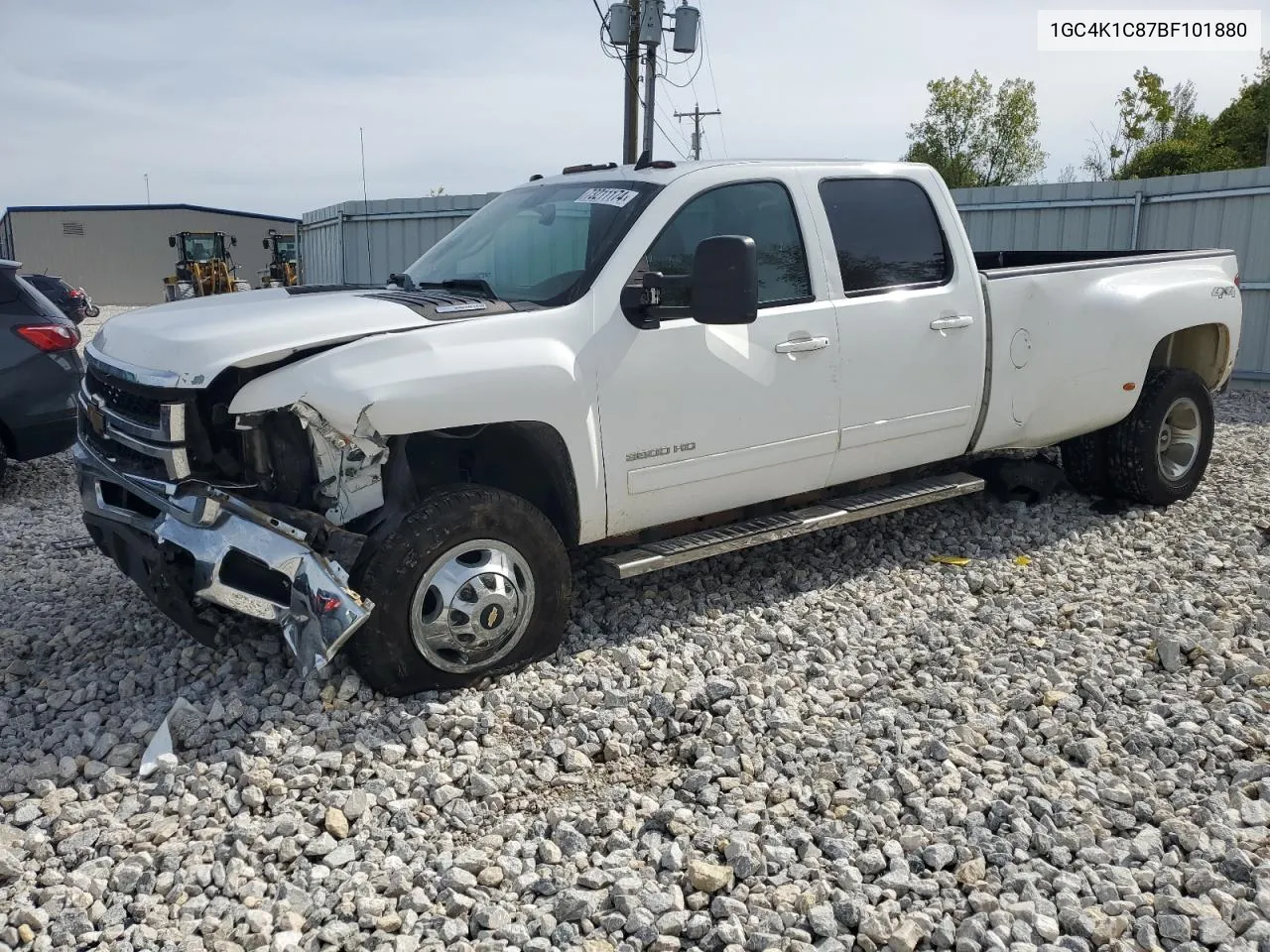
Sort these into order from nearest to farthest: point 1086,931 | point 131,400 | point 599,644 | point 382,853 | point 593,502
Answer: point 1086,931
point 382,853
point 131,400
point 593,502
point 599,644

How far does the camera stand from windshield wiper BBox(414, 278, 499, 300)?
468cm

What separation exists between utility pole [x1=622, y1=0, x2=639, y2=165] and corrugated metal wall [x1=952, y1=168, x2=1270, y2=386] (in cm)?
605

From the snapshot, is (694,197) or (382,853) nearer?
(382,853)

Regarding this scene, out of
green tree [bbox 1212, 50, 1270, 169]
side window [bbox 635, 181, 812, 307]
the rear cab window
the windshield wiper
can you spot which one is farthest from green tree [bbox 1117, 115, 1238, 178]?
the windshield wiper

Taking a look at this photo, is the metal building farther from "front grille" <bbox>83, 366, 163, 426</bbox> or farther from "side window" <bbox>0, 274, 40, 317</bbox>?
"front grille" <bbox>83, 366, 163, 426</bbox>

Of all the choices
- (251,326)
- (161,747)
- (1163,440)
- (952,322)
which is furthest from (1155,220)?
(161,747)

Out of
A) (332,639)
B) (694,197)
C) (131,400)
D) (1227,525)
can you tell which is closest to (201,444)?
(131,400)

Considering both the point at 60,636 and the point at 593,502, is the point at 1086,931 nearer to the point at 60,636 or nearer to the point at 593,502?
the point at 593,502

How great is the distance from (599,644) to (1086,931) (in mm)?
2337

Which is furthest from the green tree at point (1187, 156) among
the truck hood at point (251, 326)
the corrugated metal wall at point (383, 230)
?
the truck hood at point (251, 326)

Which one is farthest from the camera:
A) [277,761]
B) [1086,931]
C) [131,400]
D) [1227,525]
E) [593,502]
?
[1227,525]

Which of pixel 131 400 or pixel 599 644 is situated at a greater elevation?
pixel 131 400

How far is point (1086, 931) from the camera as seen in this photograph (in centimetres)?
288

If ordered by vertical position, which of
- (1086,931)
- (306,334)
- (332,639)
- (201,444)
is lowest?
(1086,931)
